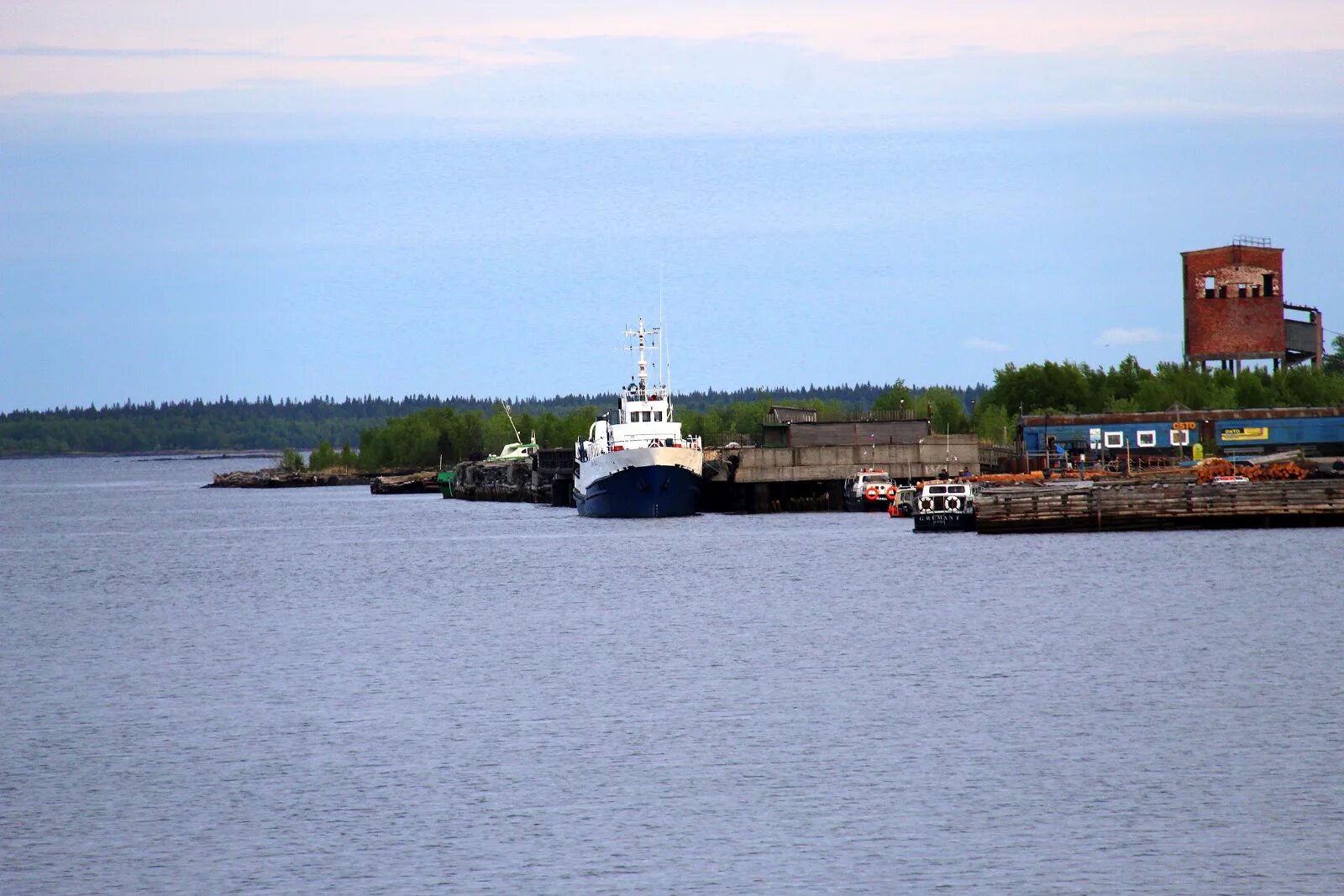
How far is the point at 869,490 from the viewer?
122m

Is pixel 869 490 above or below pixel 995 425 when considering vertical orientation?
below

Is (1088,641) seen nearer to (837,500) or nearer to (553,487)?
(837,500)

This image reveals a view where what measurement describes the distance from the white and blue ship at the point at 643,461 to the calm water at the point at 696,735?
40159 mm

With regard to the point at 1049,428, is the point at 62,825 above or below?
below

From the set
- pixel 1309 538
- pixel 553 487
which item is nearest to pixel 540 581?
pixel 1309 538

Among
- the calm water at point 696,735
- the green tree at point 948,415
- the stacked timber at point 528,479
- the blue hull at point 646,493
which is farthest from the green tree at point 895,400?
the calm water at point 696,735

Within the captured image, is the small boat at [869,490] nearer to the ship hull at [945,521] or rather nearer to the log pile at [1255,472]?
the log pile at [1255,472]

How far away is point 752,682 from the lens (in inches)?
1700

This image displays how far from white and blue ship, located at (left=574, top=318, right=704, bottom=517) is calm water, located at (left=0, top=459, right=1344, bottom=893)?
40.2 meters

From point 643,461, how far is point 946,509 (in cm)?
2299

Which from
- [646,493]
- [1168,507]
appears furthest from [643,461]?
[1168,507]

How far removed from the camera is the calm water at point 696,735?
26.2m

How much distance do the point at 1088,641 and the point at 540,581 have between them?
31.1 metres

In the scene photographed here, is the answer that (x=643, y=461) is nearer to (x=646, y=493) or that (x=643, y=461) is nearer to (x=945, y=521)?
(x=646, y=493)
